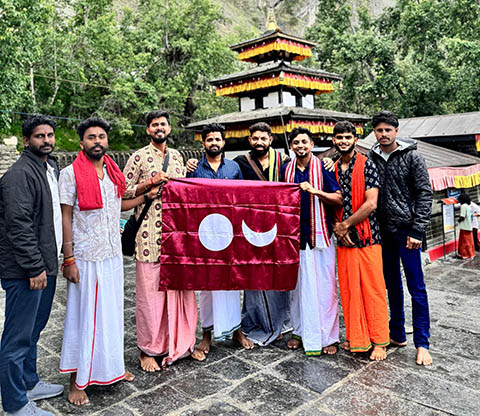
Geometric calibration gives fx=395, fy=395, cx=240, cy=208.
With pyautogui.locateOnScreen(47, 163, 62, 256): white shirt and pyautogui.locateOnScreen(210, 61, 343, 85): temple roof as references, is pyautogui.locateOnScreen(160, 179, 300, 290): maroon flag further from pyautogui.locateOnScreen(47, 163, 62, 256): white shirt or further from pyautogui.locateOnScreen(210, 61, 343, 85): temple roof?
pyautogui.locateOnScreen(210, 61, 343, 85): temple roof

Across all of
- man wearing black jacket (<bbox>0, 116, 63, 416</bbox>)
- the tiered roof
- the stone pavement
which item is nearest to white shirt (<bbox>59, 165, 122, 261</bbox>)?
man wearing black jacket (<bbox>0, 116, 63, 416</bbox>)

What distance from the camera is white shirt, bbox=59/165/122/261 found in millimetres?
2877

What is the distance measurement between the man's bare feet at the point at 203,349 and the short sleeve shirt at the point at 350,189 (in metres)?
1.52

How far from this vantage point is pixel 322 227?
3631 mm

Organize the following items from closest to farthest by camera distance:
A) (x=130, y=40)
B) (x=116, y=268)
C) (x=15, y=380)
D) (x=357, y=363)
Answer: (x=15, y=380)
(x=116, y=268)
(x=357, y=363)
(x=130, y=40)

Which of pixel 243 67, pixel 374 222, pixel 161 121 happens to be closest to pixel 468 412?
pixel 374 222

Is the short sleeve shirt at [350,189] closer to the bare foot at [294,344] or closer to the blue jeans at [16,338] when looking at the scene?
the bare foot at [294,344]

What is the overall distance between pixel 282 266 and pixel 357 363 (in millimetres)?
1035

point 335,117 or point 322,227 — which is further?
point 335,117

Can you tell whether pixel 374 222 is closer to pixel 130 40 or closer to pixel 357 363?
pixel 357 363

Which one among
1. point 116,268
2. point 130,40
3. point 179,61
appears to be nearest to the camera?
point 116,268

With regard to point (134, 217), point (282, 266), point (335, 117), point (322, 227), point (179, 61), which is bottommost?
point (282, 266)

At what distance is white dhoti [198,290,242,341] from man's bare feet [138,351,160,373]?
1.94 feet

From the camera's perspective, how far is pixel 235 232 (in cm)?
361
